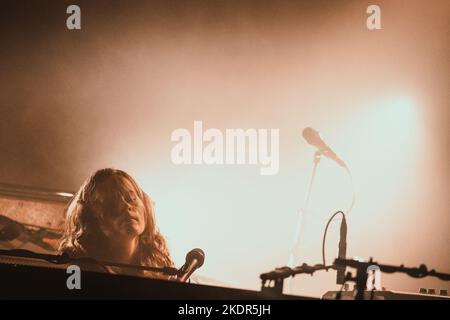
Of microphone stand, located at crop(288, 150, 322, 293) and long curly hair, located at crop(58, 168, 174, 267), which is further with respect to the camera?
microphone stand, located at crop(288, 150, 322, 293)

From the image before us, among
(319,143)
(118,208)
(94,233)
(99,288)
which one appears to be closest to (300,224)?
(319,143)

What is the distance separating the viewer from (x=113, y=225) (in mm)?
3023

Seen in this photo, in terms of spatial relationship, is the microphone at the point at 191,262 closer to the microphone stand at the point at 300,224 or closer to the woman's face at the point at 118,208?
the woman's face at the point at 118,208

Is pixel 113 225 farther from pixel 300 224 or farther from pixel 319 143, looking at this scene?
pixel 319 143

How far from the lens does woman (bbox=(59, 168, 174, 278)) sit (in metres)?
2.98

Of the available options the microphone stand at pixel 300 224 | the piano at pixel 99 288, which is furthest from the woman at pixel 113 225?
the piano at pixel 99 288

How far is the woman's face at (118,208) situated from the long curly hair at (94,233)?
0.02 m

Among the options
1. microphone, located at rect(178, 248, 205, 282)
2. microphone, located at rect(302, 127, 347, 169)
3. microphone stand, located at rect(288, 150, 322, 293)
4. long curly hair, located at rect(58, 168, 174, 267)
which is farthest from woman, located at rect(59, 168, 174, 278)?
microphone, located at rect(302, 127, 347, 169)

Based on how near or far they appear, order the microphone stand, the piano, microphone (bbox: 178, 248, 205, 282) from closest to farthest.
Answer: the piano → microphone (bbox: 178, 248, 205, 282) → the microphone stand

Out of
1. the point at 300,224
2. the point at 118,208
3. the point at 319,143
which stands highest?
the point at 319,143

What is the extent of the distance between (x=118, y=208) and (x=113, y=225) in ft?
0.35

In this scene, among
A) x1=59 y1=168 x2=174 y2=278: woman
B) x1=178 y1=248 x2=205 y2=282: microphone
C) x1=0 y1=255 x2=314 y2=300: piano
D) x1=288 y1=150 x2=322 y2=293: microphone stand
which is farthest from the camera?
x1=288 y1=150 x2=322 y2=293: microphone stand

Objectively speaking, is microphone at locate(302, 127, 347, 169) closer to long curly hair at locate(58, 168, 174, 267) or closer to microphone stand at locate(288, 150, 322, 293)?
microphone stand at locate(288, 150, 322, 293)

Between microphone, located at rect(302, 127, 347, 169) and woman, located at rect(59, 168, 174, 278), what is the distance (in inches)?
47.7
